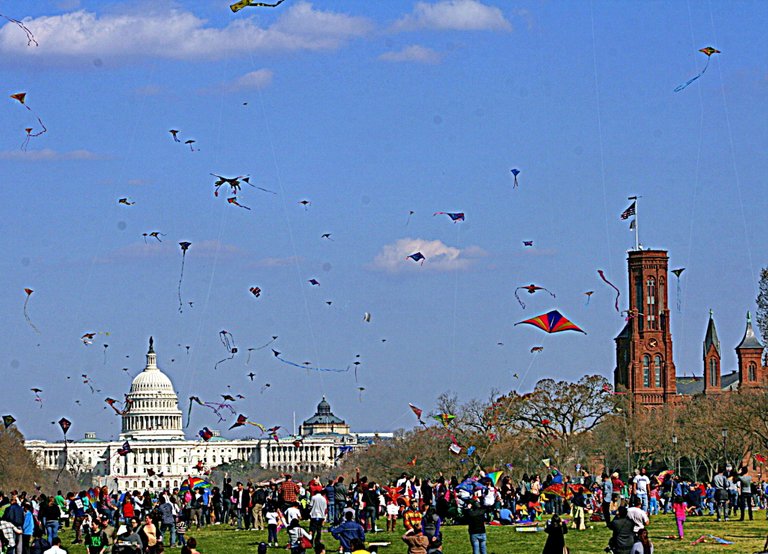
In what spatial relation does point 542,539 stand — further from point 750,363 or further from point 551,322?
point 750,363

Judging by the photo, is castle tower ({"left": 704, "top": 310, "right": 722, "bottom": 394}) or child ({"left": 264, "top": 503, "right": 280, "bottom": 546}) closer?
child ({"left": 264, "top": 503, "right": 280, "bottom": 546})

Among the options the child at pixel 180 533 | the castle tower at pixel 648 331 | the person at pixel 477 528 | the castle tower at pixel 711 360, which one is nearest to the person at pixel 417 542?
the person at pixel 477 528

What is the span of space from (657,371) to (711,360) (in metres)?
12.2

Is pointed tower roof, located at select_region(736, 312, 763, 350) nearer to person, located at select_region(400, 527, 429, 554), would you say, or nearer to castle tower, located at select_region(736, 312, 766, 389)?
castle tower, located at select_region(736, 312, 766, 389)

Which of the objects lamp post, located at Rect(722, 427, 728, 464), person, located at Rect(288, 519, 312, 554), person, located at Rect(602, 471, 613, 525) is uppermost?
lamp post, located at Rect(722, 427, 728, 464)

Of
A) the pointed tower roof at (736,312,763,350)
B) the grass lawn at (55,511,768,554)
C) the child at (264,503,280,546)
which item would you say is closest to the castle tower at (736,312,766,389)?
the pointed tower roof at (736,312,763,350)

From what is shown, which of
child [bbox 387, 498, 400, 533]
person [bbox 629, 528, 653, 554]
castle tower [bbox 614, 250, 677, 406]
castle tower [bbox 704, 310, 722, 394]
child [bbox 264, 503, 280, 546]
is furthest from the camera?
castle tower [bbox 704, 310, 722, 394]

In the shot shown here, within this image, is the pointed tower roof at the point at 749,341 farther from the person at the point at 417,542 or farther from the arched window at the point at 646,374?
the person at the point at 417,542

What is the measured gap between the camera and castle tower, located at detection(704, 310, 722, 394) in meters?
137

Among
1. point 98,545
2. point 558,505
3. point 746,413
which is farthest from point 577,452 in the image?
point 98,545

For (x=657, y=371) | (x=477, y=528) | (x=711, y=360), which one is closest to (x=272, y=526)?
(x=477, y=528)

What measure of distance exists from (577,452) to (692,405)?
65.0 ft

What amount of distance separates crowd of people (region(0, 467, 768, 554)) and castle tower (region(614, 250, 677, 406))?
254ft

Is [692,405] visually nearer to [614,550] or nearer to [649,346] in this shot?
[649,346]
